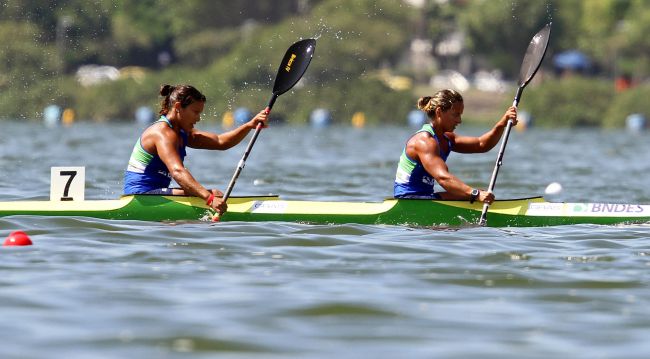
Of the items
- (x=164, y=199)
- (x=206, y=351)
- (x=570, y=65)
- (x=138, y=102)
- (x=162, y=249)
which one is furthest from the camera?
(x=570, y=65)

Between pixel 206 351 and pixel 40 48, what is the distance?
199 ft

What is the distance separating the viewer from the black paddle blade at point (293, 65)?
15.1 m

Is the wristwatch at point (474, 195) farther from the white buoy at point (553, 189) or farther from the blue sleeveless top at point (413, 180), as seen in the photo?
the white buoy at point (553, 189)

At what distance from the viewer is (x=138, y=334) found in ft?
25.6

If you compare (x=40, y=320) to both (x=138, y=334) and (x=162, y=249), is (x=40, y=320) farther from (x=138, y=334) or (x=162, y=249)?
(x=162, y=249)

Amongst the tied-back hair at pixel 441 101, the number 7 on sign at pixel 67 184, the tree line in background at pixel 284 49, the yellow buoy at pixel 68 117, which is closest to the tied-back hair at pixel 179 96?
the number 7 on sign at pixel 67 184

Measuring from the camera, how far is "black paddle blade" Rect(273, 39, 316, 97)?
1510 centimetres

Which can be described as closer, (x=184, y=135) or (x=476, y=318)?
(x=476, y=318)

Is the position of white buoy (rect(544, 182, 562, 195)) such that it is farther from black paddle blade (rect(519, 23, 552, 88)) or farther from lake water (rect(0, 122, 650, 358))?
lake water (rect(0, 122, 650, 358))

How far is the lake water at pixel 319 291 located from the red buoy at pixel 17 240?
0.45 ft

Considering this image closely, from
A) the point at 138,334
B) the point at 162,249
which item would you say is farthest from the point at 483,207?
the point at 138,334

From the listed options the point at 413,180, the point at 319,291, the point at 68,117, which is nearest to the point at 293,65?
the point at 413,180

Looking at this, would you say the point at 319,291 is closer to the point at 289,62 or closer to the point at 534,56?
the point at 289,62

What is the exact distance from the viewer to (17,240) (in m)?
11.4
